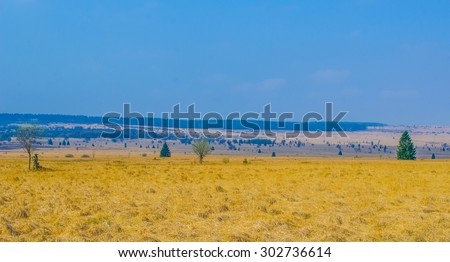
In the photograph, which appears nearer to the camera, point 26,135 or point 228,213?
point 228,213

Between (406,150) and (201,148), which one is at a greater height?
(201,148)

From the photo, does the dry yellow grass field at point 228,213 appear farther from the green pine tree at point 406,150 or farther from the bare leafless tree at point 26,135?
the green pine tree at point 406,150

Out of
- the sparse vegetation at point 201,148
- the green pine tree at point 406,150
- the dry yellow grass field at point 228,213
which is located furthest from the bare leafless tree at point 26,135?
the green pine tree at point 406,150

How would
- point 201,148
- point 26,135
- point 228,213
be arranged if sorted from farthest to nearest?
point 201,148 < point 26,135 < point 228,213

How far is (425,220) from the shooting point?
2189cm

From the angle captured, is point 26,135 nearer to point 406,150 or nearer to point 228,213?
point 228,213

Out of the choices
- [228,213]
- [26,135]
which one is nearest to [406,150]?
[26,135]

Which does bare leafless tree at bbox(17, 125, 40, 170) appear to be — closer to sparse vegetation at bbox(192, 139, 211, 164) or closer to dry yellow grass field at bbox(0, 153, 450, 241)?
dry yellow grass field at bbox(0, 153, 450, 241)

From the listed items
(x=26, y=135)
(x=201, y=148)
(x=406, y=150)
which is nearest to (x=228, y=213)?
(x=26, y=135)

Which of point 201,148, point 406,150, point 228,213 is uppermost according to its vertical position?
point 201,148

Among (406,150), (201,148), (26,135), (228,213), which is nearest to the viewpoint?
(228,213)

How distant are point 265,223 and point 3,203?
14057mm

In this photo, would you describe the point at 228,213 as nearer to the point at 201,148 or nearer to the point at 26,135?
the point at 26,135

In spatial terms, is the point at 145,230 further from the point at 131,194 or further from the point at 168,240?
the point at 131,194
